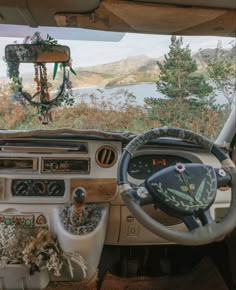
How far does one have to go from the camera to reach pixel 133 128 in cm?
207

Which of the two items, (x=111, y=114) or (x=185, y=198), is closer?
(x=185, y=198)

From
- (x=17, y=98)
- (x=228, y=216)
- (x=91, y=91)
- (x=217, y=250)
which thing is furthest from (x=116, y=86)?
(x=217, y=250)

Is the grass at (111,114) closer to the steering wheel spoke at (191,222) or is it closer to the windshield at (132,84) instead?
the windshield at (132,84)

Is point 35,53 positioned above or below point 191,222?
above

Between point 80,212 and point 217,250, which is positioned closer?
point 80,212

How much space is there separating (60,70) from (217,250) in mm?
1346

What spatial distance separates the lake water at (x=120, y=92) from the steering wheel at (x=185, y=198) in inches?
22.6

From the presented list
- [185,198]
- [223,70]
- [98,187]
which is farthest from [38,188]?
[223,70]

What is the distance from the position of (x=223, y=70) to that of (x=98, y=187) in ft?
2.84

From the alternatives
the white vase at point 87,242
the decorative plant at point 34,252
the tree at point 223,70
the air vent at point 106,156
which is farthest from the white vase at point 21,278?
the tree at point 223,70

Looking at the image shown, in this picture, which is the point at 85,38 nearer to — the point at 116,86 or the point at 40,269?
the point at 116,86

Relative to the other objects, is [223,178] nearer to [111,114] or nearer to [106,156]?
[106,156]

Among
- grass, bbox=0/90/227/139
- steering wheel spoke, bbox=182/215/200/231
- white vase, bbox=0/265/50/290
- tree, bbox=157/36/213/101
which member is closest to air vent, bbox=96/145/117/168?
grass, bbox=0/90/227/139

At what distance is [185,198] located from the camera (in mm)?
1356
